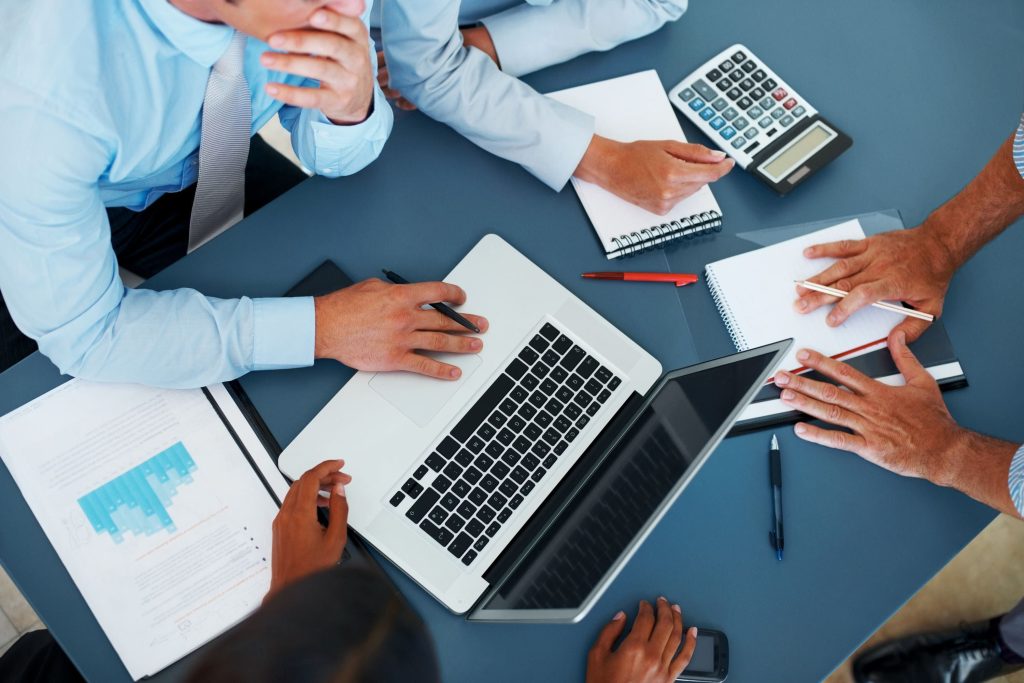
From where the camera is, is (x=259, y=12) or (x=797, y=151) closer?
(x=259, y=12)

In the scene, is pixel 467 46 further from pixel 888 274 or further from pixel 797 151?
pixel 888 274

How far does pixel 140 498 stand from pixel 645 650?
68 cm

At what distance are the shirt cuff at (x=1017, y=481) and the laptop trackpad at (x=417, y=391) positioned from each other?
722 millimetres

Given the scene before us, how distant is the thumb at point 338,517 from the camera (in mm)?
1014

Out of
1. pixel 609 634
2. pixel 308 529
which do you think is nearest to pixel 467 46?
pixel 308 529

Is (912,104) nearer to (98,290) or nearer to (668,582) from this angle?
(668,582)

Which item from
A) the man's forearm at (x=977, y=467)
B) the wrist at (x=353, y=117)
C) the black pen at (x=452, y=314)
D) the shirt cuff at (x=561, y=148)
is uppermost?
the wrist at (x=353, y=117)

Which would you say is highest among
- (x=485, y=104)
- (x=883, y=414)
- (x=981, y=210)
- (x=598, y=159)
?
(x=485, y=104)

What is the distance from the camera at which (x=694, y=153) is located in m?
1.21

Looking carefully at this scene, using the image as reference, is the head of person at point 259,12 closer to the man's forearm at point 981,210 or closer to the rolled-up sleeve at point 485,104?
the rolled-up sleeve at point 485,104

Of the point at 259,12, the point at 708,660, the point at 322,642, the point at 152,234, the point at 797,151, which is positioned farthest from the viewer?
the point at 152,234

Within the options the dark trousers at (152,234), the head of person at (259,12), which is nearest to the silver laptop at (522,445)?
the head of person at (259,12)

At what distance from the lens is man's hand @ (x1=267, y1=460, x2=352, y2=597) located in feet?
A: 3.23

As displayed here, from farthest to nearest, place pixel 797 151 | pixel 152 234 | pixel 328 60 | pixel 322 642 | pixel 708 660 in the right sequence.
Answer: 1. pixel 152 234
2. pixel 797 151
3. pixel 708 660
4. pixel 328 60
5. pixel 322 642
